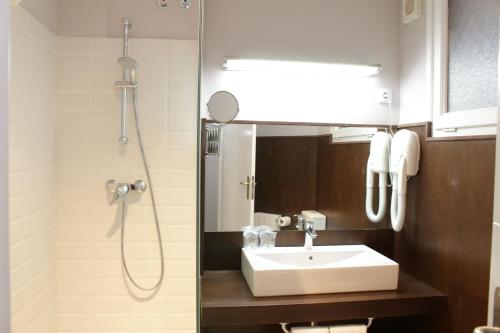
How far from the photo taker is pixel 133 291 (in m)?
1.82

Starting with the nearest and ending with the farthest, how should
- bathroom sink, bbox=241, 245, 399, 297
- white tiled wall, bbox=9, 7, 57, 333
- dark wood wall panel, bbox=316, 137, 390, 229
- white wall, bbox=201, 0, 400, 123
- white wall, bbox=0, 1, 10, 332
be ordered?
white wall, bbox=0, 1, 10, 332
white tiled wall, bbox=9, 7, 57, 333
bathroom sink, bbox=241, 245, 399, 297
white wall, bbox=201, 0, 400, 123
dark wood wall panel, bbox=316, 137, 390, 229

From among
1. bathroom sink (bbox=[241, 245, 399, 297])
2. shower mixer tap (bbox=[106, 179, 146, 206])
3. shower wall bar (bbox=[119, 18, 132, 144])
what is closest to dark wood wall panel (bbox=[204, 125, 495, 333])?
bathroom sink (bbox=[241, 245, 399, 297])

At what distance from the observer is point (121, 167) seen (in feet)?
5.89

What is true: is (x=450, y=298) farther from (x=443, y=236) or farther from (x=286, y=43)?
(x=286, y=43)

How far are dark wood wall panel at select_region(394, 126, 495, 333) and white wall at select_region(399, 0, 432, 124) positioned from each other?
134 millimetres

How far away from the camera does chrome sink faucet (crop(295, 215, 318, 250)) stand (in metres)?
2.11

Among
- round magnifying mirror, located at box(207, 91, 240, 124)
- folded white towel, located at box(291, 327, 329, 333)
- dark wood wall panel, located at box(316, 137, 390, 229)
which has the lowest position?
folded white towel, located at box(291, 327, 329, 333)

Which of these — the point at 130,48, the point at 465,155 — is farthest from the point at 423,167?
the point at 130,48

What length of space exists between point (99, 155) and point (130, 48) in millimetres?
549

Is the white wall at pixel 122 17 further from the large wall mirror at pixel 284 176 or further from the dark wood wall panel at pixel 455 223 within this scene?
the dark wood wall panel at pixel 455 223

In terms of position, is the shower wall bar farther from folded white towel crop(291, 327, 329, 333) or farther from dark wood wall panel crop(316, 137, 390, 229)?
folded white towel crop(291, 327, 329, 333)

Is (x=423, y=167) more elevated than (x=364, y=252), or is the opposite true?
(x=423, y=167)

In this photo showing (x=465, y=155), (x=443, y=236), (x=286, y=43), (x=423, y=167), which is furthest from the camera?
(x=286, y=43)

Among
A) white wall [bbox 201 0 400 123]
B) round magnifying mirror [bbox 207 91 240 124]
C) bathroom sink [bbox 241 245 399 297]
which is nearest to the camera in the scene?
bathroom sink [bbox 241 245 399 297]
